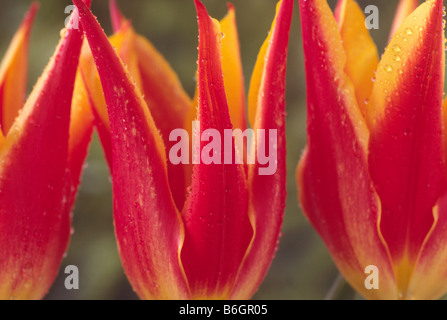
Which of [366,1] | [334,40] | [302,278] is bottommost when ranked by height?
[302,278]

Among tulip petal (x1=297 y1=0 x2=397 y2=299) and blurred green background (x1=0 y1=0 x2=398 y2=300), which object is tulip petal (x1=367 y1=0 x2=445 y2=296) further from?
blurred green background (x1=0 y1=0 x2=398 y2=300)

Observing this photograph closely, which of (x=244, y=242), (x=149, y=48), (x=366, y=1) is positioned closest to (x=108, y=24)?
(x=366, y=1)

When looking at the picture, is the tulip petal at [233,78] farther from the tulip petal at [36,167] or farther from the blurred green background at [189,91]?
the blurred green background at [189,91]

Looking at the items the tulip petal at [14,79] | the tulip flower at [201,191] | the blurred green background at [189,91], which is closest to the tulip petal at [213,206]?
the tulip flower at [201,191]

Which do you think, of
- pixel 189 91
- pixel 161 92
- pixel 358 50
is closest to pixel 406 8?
pixel 358 50

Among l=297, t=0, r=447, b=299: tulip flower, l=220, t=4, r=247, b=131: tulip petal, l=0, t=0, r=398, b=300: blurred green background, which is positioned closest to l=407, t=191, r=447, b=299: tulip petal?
l=297, t=0, r=447, b=299: tulip flower
